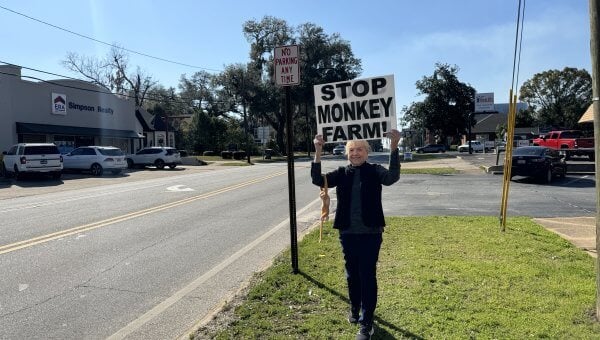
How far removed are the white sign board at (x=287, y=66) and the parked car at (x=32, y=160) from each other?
2356cm

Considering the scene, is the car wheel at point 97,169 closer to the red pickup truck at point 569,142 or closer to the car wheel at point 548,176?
the car wheel at point 548,176

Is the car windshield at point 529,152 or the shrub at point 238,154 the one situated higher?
the car windshield at point 529,152

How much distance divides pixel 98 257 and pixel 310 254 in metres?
3.17

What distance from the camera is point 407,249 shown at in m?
7.46

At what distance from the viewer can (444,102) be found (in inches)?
3095

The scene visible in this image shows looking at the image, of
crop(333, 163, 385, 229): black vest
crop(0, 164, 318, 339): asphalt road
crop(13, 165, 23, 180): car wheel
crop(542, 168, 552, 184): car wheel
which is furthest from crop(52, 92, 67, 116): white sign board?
crop(333, 163, 385, 229): black vest

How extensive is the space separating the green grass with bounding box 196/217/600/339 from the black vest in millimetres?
933

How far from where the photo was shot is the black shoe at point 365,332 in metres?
4.16

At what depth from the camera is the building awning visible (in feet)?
111

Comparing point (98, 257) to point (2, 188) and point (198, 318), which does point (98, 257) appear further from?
point (2, 188)

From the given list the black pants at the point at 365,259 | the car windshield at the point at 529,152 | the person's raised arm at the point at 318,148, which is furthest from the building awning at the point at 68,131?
the black pants at the point at 365,259

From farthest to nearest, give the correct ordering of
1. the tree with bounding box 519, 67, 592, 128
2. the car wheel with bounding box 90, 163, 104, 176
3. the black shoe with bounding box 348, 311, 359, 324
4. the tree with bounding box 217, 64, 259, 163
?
the tree with bounding box 519, 67, 592, 128 → the tree with bounding box 217, 64, 259, 163 → the car wheel with bounding box 90, 163, 104, 176 → the black shoe with bounding box 348, 311, 359, 324

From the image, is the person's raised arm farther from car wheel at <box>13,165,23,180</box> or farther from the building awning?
the building awning

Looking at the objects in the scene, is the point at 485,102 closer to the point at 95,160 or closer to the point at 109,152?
the point at 109,152
